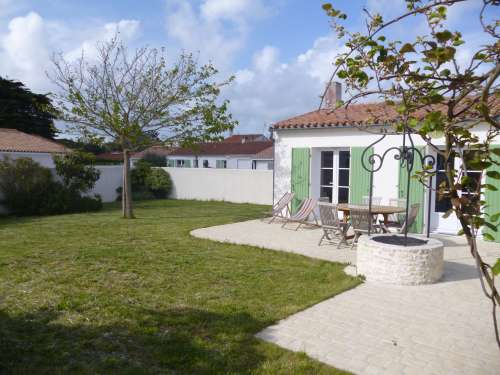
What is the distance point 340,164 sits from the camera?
41.7 feet

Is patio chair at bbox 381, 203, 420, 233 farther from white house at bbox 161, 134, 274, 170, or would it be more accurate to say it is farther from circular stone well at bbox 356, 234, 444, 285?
white house at bbox 161, 134, 274, 170

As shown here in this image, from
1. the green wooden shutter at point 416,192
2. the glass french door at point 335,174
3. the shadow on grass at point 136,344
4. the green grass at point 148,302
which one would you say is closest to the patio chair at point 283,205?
the glass french door at point 335,174

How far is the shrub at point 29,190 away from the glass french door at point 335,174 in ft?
31.2

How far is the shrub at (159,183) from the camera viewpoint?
21.6m

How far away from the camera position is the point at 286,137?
13.7 metres

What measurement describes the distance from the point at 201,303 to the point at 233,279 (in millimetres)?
1216

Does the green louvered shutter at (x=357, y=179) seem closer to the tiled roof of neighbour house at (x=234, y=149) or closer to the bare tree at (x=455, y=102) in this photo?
the bare tree at (x=455, y=102)

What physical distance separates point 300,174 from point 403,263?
22.9 ft

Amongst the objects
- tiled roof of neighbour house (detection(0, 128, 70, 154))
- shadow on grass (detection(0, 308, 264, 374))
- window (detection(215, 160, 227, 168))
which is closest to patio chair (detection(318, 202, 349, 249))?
shadow on grass (detection(0, 308, 264, 374))

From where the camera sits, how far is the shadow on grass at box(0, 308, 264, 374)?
13.1 feet

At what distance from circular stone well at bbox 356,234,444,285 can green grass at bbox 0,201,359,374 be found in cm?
42

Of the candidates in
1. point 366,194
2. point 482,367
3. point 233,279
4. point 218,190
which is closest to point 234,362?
point 482,367

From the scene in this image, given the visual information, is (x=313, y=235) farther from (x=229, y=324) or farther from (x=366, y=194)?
(x=229, y=324)

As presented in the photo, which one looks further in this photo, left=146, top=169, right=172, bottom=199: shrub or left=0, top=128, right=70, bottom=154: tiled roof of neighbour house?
left=146, top=169, right=172, bottom=199: shrub
